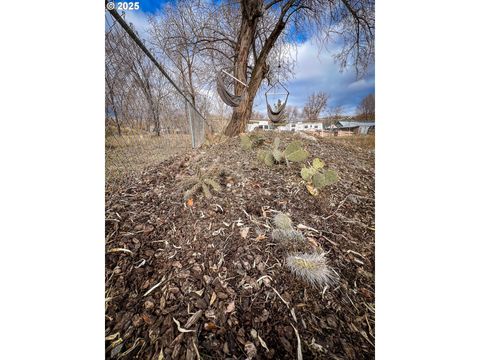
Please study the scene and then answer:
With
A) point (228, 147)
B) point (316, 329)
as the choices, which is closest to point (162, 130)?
point (228, 147)

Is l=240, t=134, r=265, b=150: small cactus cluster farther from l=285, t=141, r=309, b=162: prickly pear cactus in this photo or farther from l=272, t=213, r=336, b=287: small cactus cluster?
l=272, t=213, r=336, b=287: small cactus cluster

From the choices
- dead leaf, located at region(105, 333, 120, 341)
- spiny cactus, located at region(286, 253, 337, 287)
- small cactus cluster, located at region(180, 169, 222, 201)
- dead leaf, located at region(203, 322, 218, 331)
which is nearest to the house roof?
spiny cactus, located at region(286, 253, 337, 287)

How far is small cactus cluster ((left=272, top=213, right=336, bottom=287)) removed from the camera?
60 cm

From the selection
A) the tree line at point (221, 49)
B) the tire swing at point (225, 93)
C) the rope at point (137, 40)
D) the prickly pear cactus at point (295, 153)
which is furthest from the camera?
the tire swing at point (225, 93)

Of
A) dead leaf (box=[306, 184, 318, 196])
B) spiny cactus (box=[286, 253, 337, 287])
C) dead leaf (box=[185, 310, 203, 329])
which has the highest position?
dead leaf (box=[306, 184, 318, 196])

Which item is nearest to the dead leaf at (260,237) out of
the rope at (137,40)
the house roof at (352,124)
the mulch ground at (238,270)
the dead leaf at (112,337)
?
the mulch ground at (238,270)

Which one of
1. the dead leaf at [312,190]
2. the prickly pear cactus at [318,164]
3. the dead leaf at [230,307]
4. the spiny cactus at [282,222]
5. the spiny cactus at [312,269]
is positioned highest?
the prickly pear cactus at [318,164]

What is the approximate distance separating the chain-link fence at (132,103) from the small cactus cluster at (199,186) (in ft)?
0.98

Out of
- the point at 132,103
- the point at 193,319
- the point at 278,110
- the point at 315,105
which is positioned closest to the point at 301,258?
the point at 193,319

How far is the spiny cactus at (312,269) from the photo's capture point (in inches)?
23.5

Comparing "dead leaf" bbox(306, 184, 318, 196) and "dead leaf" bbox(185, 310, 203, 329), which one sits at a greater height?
"dead leaf" bbox(306, 184, 318, 196)

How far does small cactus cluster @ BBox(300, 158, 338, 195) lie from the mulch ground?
4 cm

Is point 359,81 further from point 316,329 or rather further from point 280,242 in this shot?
Result: point 316,329

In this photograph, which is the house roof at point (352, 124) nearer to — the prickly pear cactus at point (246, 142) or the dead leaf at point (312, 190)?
the dead leaf at point (312, 190)
